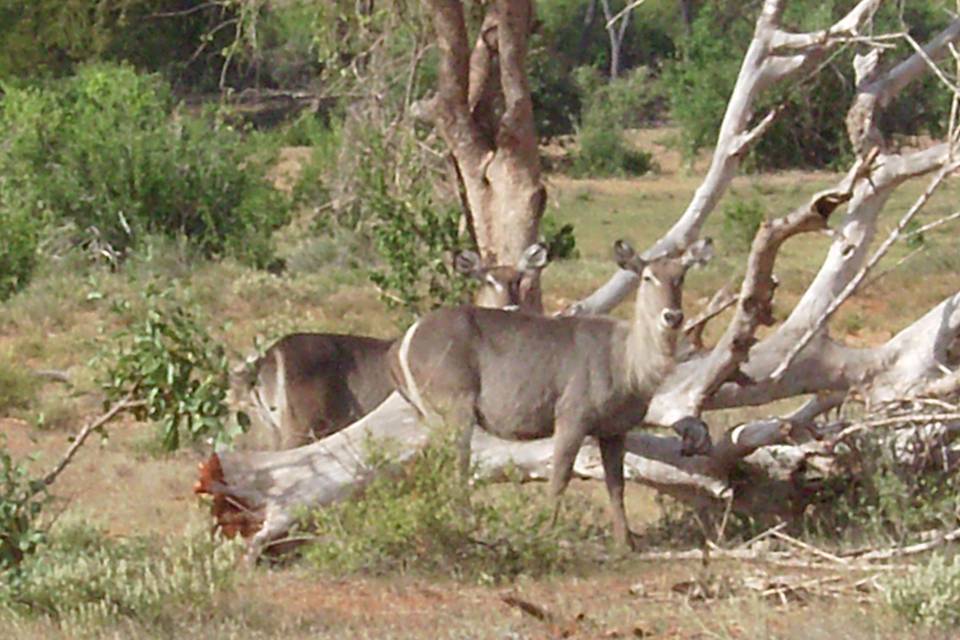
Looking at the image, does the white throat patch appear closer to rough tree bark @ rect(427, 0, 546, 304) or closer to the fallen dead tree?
the fallen dead tree

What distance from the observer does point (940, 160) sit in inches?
336

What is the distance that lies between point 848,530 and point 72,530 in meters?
3.57

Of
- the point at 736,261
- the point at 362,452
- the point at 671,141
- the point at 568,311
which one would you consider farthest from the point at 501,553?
the point at 671,141

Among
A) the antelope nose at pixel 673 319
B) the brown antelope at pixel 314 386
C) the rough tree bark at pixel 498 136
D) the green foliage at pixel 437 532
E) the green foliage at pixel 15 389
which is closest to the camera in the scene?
the green foliage at pixel 437 532

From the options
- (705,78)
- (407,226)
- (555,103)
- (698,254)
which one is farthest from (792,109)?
(698,254)

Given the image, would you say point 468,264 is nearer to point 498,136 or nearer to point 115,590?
point 498,136

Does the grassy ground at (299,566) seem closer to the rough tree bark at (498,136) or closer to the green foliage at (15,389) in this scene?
the green foliage at (15,389)

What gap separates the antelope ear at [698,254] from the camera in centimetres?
852

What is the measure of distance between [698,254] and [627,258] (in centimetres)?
34

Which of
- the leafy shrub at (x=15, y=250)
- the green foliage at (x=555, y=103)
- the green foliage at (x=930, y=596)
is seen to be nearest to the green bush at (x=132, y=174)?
the leafy shrub at (x=15, y=250)

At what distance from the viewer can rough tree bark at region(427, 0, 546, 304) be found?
451 inches

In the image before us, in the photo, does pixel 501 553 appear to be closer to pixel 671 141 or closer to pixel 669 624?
pixel 669 624

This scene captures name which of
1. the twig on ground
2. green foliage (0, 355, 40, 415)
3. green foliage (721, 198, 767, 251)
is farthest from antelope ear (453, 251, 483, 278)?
green foliage (721, 198, 767, 251)

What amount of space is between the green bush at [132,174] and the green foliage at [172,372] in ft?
36.5
